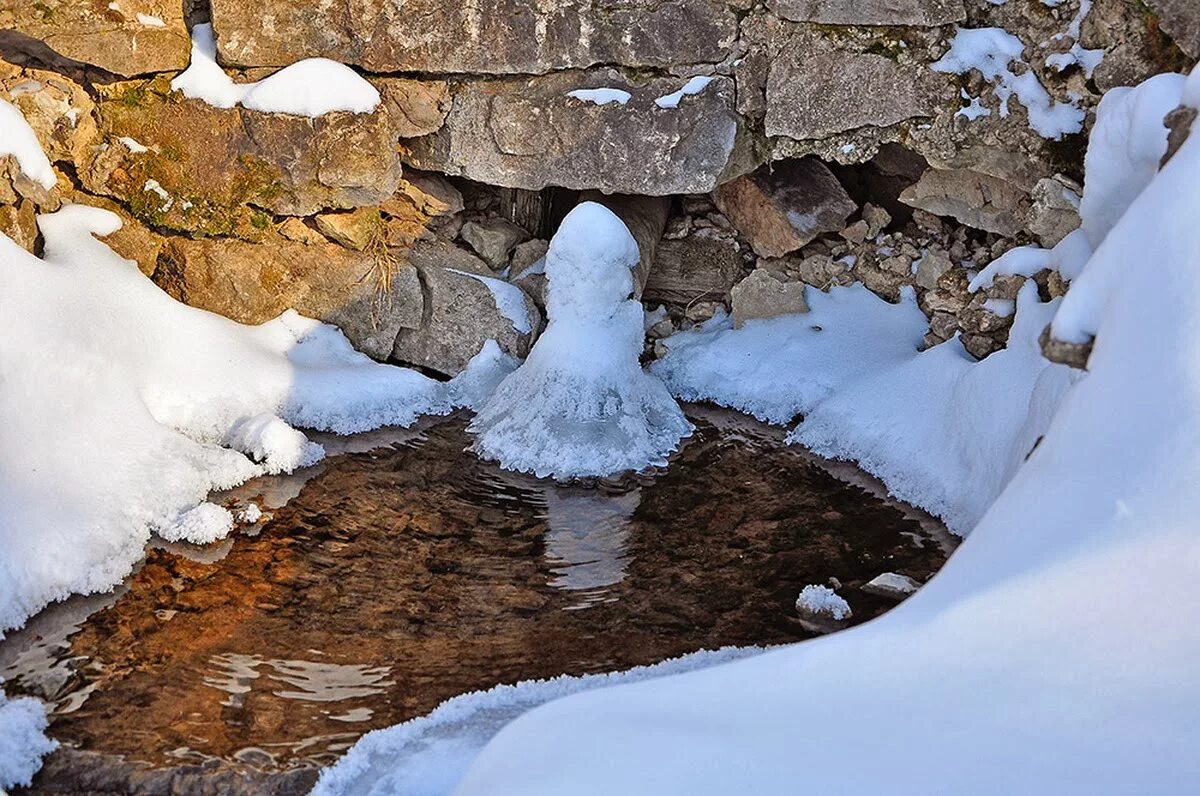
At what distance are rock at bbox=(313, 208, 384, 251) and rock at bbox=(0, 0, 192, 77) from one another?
1.26 metres

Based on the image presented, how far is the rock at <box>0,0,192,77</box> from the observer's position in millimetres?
7000

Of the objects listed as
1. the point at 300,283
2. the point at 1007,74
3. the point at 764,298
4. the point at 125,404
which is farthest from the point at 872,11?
the point at 125,404

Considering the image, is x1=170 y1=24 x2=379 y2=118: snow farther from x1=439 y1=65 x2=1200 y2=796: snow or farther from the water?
x1=439 y1=65 x2=1200 y2=796: snow

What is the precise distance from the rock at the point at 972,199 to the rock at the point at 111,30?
4.55 m

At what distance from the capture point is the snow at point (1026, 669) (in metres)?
2.63

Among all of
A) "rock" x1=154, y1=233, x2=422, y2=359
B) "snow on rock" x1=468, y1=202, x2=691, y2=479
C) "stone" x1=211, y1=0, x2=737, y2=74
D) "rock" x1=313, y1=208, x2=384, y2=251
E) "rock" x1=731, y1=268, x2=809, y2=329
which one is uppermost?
"stone" x1=211, y1=0, x2=737, y2=74

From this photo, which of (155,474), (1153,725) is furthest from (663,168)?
(1153,725)

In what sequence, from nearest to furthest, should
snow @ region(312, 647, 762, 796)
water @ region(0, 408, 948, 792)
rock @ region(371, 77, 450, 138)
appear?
snow @ region(312, 647, 762, 796) → water @ region(0, 408, 948, 792) → rock @ region(371, 77, 450, 138)

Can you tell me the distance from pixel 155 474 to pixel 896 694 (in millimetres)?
4329

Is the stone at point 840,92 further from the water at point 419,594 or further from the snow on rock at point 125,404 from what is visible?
the snow on rock at point 125,404

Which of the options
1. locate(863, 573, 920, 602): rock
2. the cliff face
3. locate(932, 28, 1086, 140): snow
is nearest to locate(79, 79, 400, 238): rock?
the cliff face

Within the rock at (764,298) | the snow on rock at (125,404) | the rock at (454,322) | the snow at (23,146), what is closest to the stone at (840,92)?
the rock at (764,298)

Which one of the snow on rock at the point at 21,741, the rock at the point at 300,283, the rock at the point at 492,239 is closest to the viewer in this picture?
the snow on rock at the point at 21,741

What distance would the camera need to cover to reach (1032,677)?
2.78m
